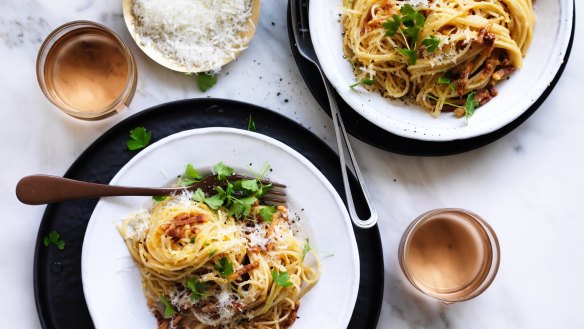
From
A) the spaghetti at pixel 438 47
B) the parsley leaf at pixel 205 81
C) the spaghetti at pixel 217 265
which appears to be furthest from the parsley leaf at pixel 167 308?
the spaghetti at pixel 438 47

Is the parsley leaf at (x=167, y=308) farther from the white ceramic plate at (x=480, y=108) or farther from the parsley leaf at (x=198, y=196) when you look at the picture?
the white ceramic plate at (x=480, y=108)

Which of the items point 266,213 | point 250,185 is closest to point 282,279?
point 266,213

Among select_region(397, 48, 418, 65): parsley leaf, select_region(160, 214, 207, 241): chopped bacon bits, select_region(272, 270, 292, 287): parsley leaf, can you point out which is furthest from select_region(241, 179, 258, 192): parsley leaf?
select_region(397, 48, 418, 65): parsley leaf

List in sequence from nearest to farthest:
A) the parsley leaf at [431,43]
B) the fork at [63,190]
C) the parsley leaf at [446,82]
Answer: the fork at [63,190] < the parsley leaf at [431,43] < the parsley leaf at [446,82]

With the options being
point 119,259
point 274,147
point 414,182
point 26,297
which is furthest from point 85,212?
point 414,182

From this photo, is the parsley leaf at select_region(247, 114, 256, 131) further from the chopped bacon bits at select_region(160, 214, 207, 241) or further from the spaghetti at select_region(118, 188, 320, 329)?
the chopped bacon bits at select_region(160, 214, 207, 241)

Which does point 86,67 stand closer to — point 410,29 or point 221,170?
point 221,170

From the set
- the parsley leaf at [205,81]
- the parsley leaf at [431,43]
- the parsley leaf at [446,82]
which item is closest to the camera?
the parsley leaf at [431,43]
